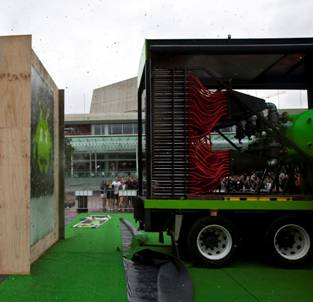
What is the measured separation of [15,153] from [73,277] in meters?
→ 2.04

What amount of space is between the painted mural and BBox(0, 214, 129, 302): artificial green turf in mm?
607

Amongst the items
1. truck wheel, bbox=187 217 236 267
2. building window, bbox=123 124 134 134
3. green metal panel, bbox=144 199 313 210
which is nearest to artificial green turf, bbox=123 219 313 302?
truck wheel, bbox=187 217 236 267

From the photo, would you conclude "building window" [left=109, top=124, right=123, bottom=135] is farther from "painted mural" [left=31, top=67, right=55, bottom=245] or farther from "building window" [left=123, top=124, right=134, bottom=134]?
"painted mural" [left=31, top=67, right=55, bottom=245]

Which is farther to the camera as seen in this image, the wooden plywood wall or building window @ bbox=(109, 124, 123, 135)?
building window @ bbox=(109, 124, 123, 135)

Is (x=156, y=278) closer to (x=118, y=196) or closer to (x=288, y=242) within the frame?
(x=288, y=242)

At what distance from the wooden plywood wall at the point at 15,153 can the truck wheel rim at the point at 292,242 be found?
4124mm

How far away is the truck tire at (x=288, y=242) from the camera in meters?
7.59

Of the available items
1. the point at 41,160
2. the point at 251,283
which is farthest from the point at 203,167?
the point at 41,160

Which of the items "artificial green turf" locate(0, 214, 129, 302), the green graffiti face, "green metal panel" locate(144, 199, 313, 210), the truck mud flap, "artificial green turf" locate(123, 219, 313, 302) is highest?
the green graffiti face

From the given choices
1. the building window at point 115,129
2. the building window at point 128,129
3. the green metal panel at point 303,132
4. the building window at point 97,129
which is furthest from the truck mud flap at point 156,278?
the building window at point 97,129

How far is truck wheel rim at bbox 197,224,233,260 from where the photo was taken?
298 inches

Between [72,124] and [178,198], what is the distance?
46.7 metres

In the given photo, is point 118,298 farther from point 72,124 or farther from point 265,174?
point 72,124

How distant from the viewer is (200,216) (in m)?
7.70
